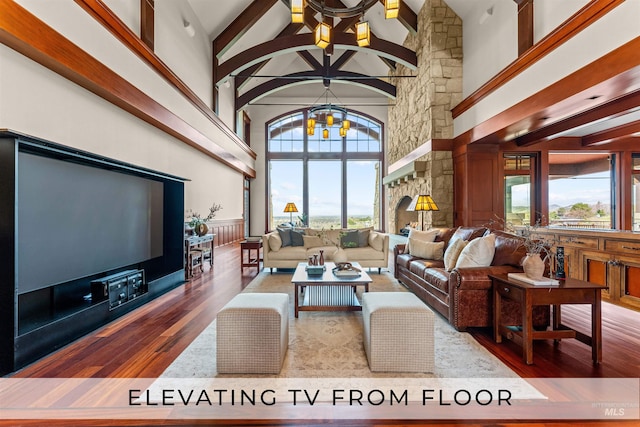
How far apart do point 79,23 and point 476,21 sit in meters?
6.07

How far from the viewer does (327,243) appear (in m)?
5.73

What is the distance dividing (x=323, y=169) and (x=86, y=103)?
8916mm

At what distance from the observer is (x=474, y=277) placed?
2688 mm

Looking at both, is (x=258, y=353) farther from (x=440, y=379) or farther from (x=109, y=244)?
(x=109, y=244)

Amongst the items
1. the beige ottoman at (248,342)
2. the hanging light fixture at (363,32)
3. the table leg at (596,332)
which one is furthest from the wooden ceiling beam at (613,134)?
the beige ottoman at (248,342)

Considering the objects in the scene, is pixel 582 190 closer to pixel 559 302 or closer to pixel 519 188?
pixel 519 188

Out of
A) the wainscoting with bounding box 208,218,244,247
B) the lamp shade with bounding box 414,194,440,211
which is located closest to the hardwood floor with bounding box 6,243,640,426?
the lamp shade with bounding box 414,194,440,211

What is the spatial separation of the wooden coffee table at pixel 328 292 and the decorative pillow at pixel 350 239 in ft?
5.21

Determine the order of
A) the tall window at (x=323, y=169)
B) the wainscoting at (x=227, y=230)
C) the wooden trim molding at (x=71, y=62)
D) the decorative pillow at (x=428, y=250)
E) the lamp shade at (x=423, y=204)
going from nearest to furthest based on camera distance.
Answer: the wooden trim molding at (x=71, y=62), the decorative pillow at (x=428, y=250), the lamp shade at (x=423, y=204), the wainscoting at (x=227, y=230), the tall window at (x=323, y=169)

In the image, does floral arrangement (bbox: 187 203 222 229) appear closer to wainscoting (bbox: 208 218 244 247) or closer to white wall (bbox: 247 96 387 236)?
wainscoting (bbox: 208 218 244 247)

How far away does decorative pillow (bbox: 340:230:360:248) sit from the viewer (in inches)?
215

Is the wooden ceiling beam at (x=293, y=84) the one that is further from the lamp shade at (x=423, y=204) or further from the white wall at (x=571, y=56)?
the lamp shade at (x=423, y=204)

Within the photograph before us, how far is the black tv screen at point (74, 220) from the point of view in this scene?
2482 mm

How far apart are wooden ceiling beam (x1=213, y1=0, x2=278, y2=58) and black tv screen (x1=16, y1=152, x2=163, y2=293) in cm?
428
